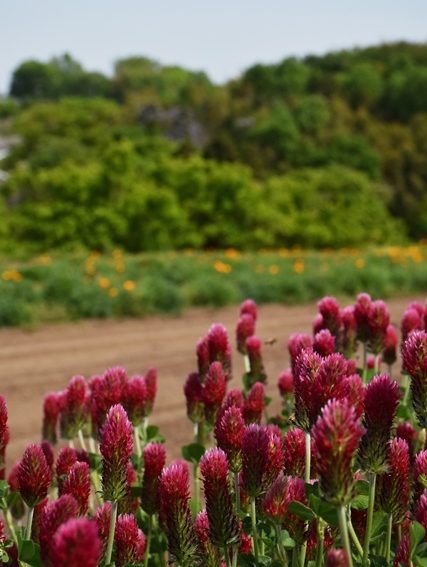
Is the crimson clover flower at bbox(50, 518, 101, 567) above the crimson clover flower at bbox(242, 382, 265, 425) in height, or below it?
above

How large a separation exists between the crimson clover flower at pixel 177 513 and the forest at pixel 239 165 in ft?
56.3

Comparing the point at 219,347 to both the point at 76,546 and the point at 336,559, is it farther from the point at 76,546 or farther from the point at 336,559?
the point at 76,546

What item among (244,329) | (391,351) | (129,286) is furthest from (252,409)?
(129,286)

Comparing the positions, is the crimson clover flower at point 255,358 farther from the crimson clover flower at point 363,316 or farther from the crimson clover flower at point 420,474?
the crimson clover flower at point 420,474

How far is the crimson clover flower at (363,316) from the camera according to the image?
2262mm

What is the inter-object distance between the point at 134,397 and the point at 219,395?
9.3 inches

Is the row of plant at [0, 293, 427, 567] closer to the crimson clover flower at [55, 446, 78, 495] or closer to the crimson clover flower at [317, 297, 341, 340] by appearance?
A: the crimson clover flower at [55, 446, 78, 495]

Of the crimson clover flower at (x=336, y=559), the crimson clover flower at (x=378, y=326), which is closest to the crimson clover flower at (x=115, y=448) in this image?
the crimson clover flower at (x=336, y=559)

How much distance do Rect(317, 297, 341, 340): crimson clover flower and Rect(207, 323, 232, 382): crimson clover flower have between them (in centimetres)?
33

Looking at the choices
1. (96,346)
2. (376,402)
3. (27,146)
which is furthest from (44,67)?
(376,402)

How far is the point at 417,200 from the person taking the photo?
112 ft

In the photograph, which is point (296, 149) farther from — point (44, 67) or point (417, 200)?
point (44, 67)

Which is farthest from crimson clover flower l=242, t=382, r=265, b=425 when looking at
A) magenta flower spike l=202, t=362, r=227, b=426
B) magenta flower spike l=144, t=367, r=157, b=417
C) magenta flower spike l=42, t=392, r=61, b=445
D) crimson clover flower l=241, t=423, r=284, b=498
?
magenta flower spike l=42, t=392, r=61, b=445

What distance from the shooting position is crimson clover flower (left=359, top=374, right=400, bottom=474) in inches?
51.9
